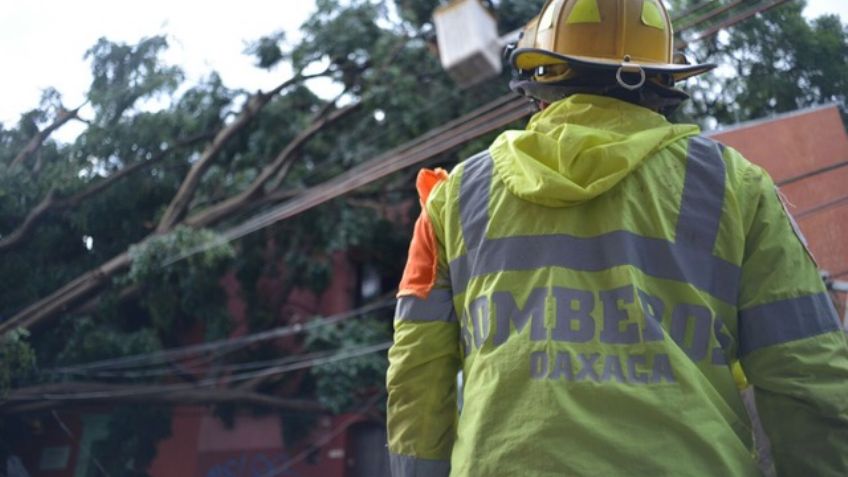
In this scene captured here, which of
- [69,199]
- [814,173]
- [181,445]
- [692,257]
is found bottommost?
[692,257]

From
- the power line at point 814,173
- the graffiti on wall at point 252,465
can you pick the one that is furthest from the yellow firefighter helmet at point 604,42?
the graffiti on wall at point 252,465

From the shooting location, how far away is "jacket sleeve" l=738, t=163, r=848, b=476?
1312 millimetres

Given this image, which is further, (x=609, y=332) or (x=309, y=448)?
(x=309, y=448)

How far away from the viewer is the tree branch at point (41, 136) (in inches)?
416

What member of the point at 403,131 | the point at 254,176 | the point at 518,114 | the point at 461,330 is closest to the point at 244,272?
the point at 254,176

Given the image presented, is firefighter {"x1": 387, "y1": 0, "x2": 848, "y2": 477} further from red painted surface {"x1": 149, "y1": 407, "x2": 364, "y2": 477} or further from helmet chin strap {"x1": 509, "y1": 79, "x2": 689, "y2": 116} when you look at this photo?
red painted surface {"x1": 149, "y1": 407, "x2": 364, "y2": 477}

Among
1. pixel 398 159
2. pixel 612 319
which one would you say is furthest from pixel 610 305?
pixel 398 159

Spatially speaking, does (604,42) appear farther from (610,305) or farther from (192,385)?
(192,385)

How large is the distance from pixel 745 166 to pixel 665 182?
5.6 inches

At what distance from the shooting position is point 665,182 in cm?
149

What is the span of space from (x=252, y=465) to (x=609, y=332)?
10.9 meters

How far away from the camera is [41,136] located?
1062 cm

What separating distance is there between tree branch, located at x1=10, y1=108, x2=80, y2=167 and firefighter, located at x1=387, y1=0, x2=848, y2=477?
984cm

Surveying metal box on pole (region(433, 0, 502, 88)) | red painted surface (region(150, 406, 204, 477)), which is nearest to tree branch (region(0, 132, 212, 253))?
red painted surface (region(150, 406, 204, 477))
